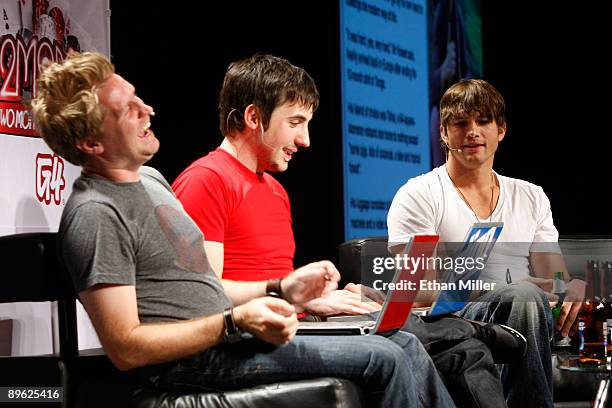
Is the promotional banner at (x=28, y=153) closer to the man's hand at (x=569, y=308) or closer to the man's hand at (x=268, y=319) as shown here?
the man's hand at (x=268, y=319)

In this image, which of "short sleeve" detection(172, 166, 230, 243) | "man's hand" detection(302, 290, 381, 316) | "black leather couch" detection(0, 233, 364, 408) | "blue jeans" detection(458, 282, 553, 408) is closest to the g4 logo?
"short sleeve" detection(172, 166, 230, 243)

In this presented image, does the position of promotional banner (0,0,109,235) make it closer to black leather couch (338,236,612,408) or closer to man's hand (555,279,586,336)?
black leather couch (338,236,612,408)

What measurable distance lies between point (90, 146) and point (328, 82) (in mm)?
3335

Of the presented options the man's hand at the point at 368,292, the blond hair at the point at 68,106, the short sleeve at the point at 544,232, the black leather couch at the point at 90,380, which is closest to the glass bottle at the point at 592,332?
the short sleeve at the point at 544,232

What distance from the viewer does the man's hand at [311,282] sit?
1972 mm

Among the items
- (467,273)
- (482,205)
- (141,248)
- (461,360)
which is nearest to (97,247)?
(141,248)

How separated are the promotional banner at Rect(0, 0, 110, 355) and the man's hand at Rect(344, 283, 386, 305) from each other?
1233mm

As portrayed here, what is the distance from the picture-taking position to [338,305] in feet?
7.54

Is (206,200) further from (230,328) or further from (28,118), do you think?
(28,118)

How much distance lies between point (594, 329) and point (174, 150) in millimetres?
2094

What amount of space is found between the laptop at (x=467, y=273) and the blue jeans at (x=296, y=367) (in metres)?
0.67

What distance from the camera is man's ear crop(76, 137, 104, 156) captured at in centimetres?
185

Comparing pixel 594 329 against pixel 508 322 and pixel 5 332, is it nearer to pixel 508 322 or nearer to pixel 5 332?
pixel 508 322

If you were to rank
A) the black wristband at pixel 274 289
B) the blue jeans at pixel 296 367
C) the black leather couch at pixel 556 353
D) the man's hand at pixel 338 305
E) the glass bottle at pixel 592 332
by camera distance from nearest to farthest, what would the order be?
the blue jeans at pixel 296 367 < the black wristband at pixel 274 289 < the man's hand at pixel 338 305 < the glass bottle at pixel 592 332 < the black leather couch at pixel 556 353
